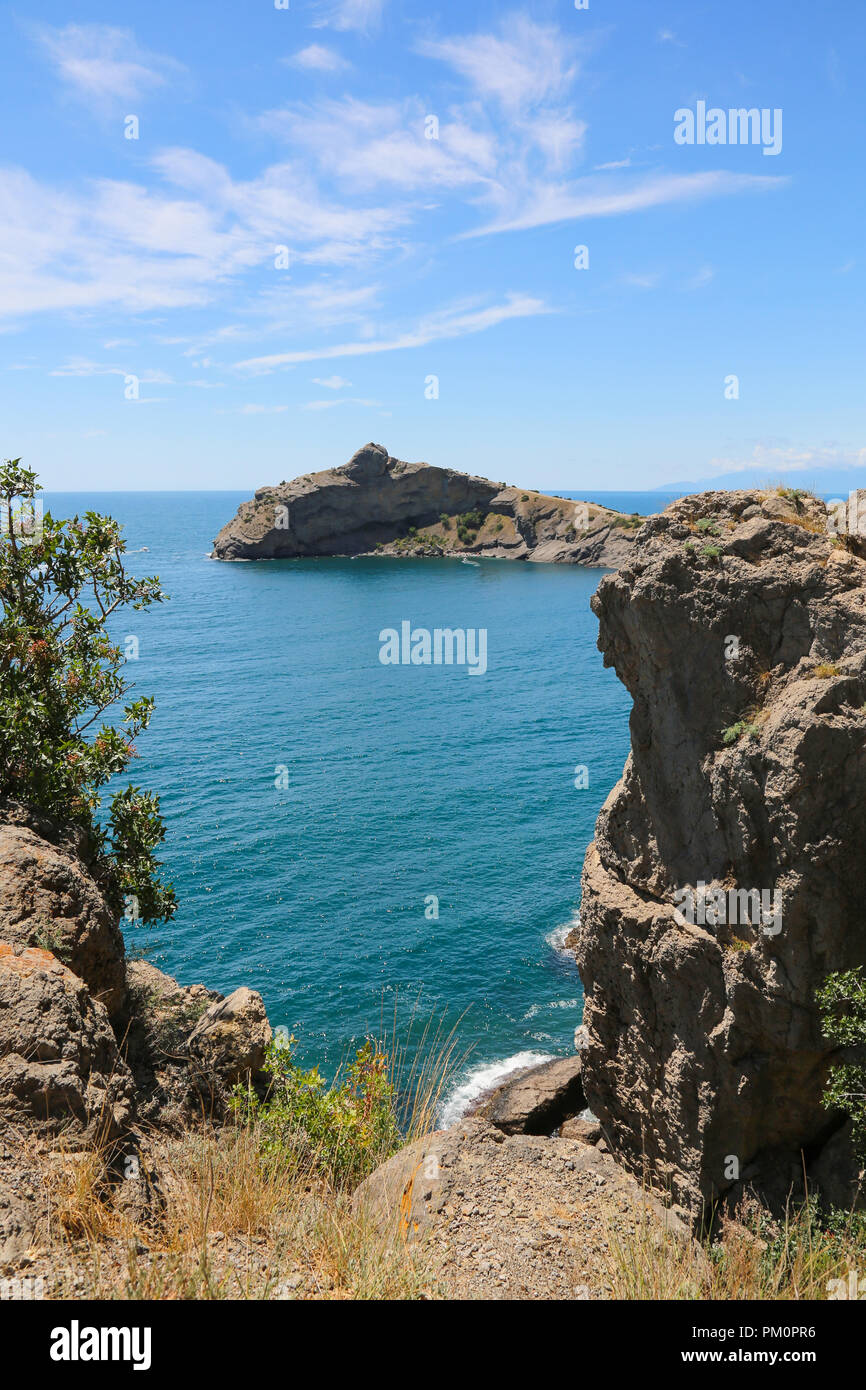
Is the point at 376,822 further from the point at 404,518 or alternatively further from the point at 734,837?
the point at 404,518

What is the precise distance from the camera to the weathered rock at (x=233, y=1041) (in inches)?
703

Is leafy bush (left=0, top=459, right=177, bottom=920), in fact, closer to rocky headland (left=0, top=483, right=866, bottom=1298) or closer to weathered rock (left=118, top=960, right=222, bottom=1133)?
rocky headland (left=0, top=483, right=866, bottom=1298)

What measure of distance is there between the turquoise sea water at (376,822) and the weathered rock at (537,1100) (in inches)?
81.0

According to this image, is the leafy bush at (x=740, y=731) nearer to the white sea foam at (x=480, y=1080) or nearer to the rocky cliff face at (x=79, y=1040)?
the rocky cliff face at (x=79, y=1040)

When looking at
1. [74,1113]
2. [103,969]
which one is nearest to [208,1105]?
[103,969]

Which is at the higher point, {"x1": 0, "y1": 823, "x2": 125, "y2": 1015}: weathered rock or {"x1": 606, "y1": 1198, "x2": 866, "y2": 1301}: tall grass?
{"x1": 0, "y1": 823, "x2": 125, "y2": 1015}: weathered rock

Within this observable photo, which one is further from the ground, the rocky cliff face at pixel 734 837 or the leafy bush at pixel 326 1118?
the rocky cliff face at pixel 734 837

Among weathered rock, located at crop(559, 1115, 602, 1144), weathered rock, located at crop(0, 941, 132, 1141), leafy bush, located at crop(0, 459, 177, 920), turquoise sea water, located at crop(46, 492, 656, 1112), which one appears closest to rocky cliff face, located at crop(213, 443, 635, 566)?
turquoise sea water, located at crop(46, 492, 656, 1112)

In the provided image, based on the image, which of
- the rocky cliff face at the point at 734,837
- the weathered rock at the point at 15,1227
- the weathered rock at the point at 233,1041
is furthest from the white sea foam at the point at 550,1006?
the weathered rock at the point at 15,1227

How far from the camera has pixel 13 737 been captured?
1636 cm

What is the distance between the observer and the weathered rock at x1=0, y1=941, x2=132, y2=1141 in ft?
34.5

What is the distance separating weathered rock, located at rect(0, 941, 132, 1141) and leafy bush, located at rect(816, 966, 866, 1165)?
11.2 meters

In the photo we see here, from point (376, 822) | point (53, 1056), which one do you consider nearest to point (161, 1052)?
point (53, 1056)

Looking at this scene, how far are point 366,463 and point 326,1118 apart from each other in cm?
15965
